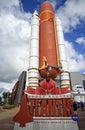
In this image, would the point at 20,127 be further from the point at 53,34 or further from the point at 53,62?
the point at 53,34

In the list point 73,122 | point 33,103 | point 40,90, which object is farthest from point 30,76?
point 73,122

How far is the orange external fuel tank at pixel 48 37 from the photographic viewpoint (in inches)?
1187

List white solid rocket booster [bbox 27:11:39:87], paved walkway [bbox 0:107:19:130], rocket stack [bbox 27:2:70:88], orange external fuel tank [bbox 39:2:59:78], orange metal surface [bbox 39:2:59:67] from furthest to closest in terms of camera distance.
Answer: orange metal surface [bbox 39:2:59:67]
orange external fuel tank [bbox 39:2:59:78]
rocket stack [bbox 27:2:70:88]
white solid rocket booster [bbox 27:11:39:87]
paved walkway [bbox 0:107:19:130]

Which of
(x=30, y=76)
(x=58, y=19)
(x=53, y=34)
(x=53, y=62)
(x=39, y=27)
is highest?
(x=58, y=19)

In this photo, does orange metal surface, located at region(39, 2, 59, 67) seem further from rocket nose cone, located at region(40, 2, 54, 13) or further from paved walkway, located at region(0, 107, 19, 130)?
paved walkway, located at region(0, 107, 19, 130)

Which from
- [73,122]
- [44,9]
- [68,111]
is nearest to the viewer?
[73,122]

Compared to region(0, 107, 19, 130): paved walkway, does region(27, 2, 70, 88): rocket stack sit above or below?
above

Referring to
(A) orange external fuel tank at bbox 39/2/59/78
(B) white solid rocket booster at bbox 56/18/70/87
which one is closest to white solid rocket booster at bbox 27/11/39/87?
(A) orange external fuel tank at bbox 39/2/59/78

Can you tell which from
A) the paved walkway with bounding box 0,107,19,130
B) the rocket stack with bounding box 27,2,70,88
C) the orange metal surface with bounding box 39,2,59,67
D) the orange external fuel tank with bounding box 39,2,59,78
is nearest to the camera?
the paved walkway with bounding box 0,107,19,130

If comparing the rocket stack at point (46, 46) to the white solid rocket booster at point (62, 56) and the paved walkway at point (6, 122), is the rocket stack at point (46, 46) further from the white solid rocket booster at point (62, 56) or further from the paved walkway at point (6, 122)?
the paved walkway at point (6, 122)

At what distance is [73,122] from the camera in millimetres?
11430

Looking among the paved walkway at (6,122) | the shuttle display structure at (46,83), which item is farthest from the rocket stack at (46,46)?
the paved walkway at (6,122)

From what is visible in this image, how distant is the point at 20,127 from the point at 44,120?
6.56ft

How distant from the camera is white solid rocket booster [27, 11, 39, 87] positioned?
2863 centimetres
